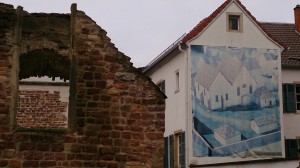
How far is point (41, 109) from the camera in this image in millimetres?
21344

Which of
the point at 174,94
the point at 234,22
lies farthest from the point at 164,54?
the point at 234,22

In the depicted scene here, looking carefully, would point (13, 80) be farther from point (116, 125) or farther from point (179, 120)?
point (179, 120)

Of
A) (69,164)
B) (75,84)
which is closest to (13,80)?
(75,84)

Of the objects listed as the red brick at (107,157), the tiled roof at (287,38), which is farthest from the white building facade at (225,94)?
the red brick at (107,157)

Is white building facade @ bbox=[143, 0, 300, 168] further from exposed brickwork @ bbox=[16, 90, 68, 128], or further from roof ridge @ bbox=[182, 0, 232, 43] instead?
exposed brickwork @ bbox=[16, 90, 68, 128]

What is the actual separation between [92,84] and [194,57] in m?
13.4

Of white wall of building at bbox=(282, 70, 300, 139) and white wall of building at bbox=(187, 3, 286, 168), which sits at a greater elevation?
white wall of building at bbox=(187, 3, 286, 168)

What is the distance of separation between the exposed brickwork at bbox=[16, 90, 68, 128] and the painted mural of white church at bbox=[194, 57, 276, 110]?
5.68 m

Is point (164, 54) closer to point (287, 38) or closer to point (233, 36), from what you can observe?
point (233, 36)

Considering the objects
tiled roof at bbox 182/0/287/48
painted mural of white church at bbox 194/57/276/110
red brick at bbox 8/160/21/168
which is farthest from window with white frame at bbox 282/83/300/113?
red brick at bbox 8/160/21/168

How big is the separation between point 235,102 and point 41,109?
26.9 ft

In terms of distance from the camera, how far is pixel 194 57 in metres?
22.7

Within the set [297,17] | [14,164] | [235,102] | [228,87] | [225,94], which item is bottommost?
[14,164]

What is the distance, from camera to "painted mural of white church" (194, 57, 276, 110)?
2252 cm
